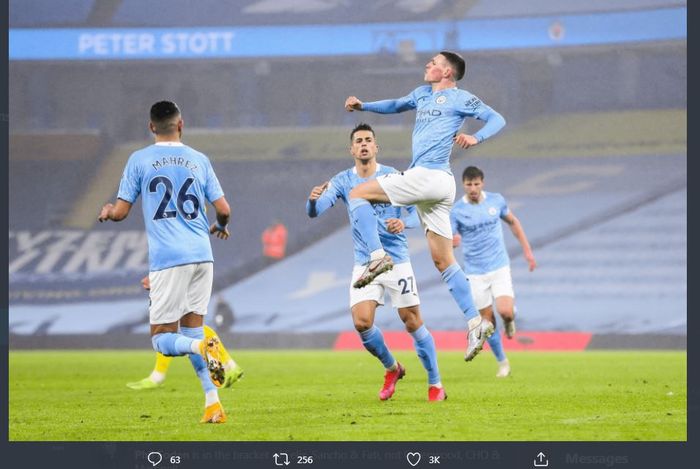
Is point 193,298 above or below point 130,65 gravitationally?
below

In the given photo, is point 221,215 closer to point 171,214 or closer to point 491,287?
point 171,214

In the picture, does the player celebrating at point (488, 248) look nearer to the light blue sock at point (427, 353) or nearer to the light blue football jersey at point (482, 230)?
the light blue football jersey at point (482, 230)

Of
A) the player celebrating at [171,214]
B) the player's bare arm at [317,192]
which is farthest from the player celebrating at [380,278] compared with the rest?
the player celebrating at [171,214]

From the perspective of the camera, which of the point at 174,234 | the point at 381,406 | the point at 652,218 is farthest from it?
the point at 652,218

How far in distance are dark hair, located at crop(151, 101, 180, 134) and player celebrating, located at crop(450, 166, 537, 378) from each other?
17.7 ft

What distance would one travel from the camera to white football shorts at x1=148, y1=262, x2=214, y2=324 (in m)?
7.61

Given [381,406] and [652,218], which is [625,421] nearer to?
[381,406]

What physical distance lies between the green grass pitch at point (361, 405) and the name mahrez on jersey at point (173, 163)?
6.14 ft

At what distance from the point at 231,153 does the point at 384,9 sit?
559cm

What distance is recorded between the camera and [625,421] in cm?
789

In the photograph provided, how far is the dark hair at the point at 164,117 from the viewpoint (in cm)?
762
